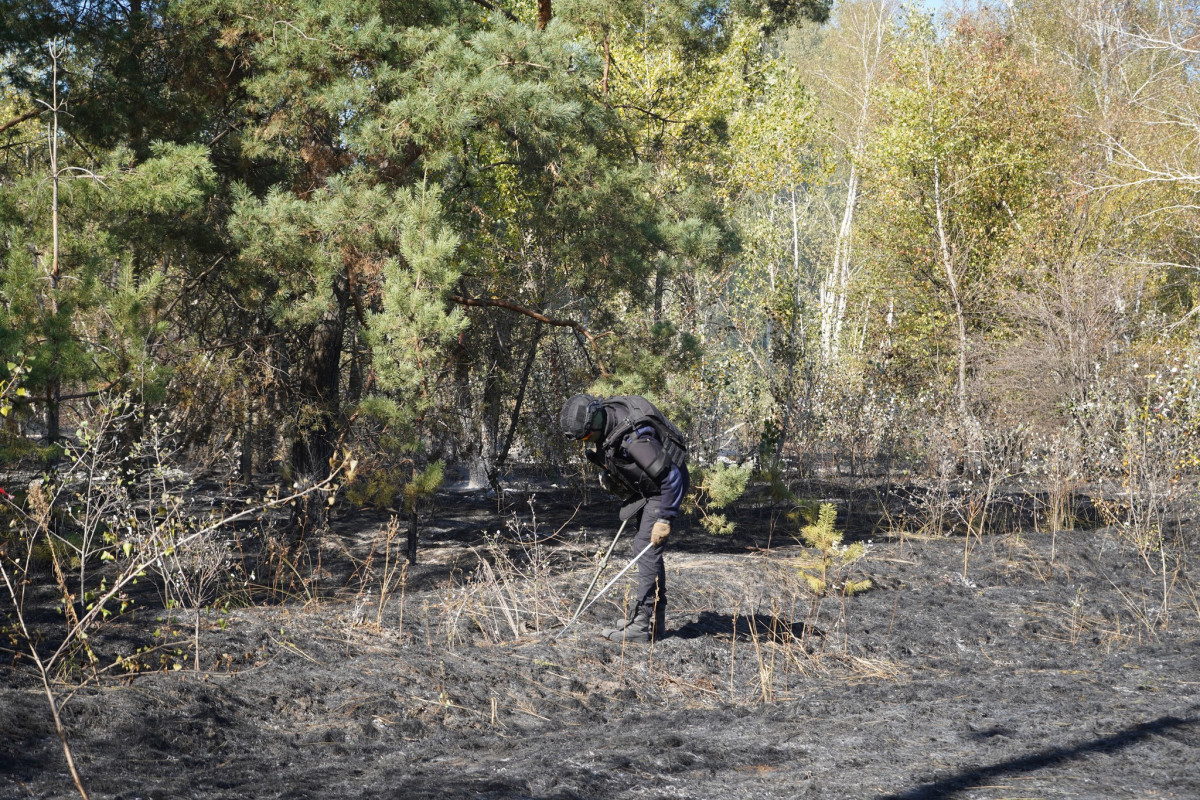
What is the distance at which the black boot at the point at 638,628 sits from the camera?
5.98 m

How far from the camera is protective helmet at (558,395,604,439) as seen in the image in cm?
561

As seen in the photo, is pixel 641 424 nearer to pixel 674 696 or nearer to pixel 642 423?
pixel 642 423

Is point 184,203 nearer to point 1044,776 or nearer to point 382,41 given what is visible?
point 382,41

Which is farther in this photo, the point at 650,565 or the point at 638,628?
the point at 638,628

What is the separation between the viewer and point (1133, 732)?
4.32 meters

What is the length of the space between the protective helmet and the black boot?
1.14 metres

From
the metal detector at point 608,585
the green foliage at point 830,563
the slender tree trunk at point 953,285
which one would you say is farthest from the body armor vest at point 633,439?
the slender tree trunk at point 953,285

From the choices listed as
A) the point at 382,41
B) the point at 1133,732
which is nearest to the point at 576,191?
the point at 382,41

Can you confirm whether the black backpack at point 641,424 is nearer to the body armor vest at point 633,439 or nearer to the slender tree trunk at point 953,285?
the body armor vest at point 633,439

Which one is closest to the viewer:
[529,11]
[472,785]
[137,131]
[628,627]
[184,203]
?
[472,785]

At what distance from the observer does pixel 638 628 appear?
599 cm

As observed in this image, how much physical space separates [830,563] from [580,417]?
307 centimetres

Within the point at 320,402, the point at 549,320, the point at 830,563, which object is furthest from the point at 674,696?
the point at 320,402

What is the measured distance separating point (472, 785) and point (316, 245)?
5.48 metres
